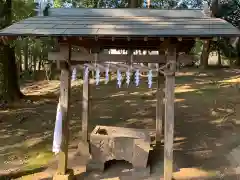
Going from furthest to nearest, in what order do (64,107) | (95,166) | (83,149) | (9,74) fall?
1. (9,74)
2. (83,149)
3. (95,166)
4. (64,107)

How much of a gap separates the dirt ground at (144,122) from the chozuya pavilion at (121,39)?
3.28ft

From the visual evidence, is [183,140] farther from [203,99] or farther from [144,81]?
[144,81]

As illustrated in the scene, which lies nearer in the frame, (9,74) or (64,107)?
Answer: (64,107)

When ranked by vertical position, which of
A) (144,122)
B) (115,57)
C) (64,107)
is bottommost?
(144,122)

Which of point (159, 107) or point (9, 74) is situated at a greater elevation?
point (159, 107)

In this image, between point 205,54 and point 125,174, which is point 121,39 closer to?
point 125,174

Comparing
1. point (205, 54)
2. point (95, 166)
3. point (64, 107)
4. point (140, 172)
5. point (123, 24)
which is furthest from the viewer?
point (205, 54)

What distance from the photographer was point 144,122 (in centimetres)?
1044

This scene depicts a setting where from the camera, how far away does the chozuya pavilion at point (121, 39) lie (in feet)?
15.7

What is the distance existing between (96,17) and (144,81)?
11669mm

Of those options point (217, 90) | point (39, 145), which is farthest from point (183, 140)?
point (217, 90)

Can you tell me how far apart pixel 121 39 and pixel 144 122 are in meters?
5.16

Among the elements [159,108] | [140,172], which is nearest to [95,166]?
[140,172]

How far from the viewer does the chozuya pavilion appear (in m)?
4.79
